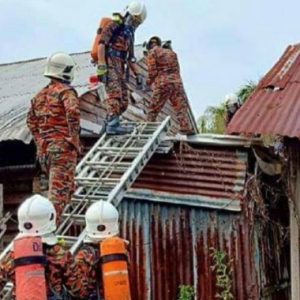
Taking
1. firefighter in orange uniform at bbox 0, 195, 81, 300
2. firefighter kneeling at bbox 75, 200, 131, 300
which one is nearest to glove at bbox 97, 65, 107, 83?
firefighter kneeling at bbox 75, 200, 131, 300

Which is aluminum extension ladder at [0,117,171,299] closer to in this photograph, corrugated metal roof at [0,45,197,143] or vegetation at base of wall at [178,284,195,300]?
corrugated metal roof at [0,45,197,143]

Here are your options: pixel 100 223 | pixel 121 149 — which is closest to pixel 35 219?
pixel 100 223

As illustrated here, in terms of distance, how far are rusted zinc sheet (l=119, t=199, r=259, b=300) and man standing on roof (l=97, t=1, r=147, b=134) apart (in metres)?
1.21

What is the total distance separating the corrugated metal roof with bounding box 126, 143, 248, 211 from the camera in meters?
7.64

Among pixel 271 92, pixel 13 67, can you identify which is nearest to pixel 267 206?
pixel 271 92

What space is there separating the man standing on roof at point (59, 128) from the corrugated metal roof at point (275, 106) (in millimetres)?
1592

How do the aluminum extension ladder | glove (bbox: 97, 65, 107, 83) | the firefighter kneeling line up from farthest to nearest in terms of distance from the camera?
1. glove (bbox: 97, 65, 107, 83)
2. the aluminum extension ladder
3. the firefighter kneeling

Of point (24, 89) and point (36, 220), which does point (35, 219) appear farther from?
point (24, 89)

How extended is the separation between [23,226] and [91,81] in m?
5.82

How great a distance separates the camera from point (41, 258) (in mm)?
4430

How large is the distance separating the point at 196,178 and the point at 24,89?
4755 mm

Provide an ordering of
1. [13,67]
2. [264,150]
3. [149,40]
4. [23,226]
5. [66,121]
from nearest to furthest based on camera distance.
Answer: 1. [23,226]
2. [66,121]
3. [264,150]
4. [149,40]
5. [13,67]

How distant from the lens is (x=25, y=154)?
8.66m

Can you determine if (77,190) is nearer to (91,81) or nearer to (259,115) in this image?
(259,115)
